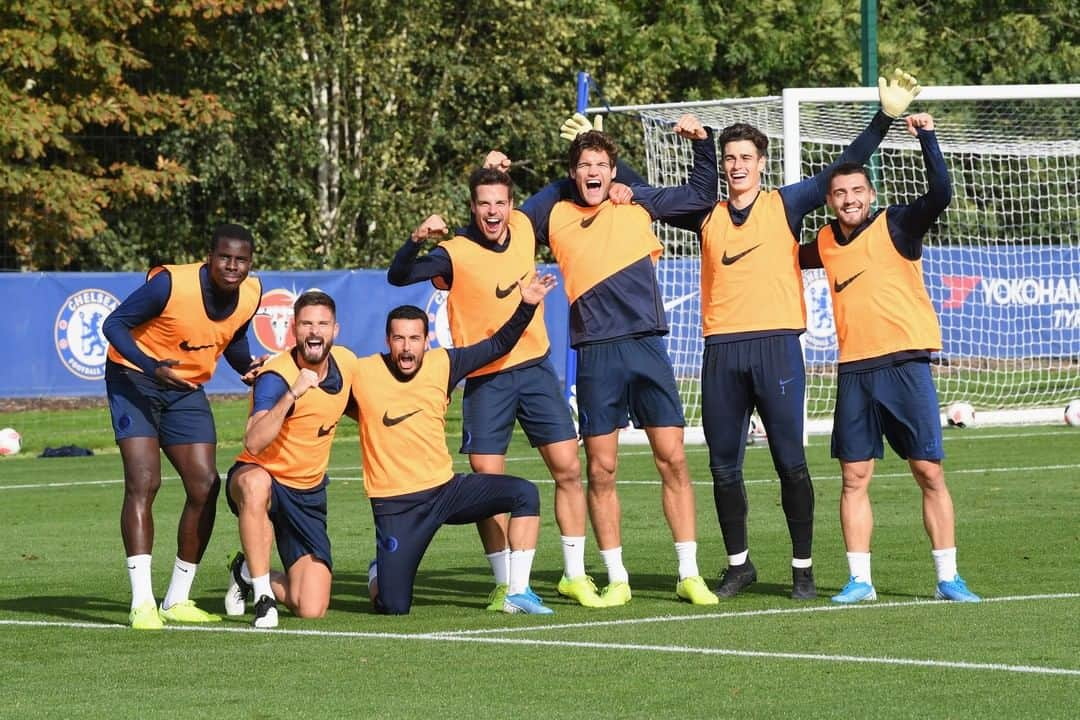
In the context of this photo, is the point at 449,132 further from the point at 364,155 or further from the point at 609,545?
the point at 609,545

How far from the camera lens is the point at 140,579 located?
939 cm

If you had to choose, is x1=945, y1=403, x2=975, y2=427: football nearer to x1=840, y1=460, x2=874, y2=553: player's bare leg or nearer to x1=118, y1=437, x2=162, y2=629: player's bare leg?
x1=840, y1=460, x2=874, y2=553: player's bare leg

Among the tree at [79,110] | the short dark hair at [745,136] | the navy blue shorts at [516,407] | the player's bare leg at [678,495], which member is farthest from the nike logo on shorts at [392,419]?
the tree at [79,110]

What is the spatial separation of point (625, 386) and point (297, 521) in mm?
1824

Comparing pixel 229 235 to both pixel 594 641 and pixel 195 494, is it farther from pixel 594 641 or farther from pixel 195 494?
pixel 594 641

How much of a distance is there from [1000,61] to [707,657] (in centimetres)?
3253

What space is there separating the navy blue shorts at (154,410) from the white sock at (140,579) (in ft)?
2.13

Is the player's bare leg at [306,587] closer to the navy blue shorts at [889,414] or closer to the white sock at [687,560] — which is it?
the white sock at [687,560]

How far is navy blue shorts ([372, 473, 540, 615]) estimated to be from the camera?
31.7 ft

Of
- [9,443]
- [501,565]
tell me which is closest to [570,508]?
[501,565]

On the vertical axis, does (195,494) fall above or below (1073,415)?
above

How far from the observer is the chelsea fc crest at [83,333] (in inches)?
973

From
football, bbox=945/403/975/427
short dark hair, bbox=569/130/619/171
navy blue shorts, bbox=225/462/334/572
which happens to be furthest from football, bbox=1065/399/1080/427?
navy blue shorts, bbox=225/462/334/572

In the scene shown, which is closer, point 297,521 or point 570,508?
point 297,521
